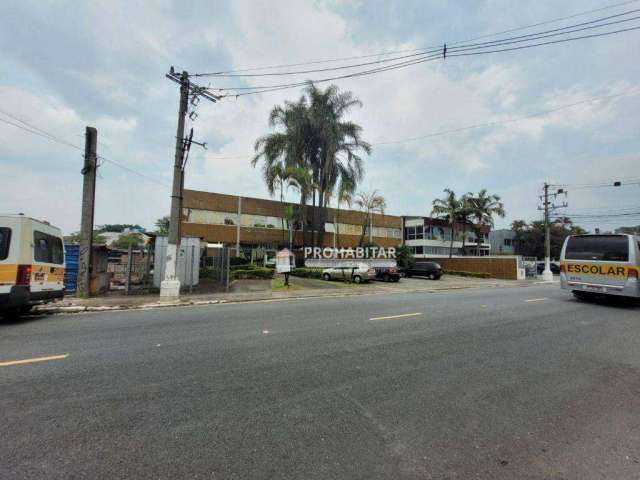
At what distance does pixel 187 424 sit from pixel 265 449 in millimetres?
897

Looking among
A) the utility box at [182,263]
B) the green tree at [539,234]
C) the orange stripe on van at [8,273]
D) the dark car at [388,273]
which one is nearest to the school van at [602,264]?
the dark car at [388,273]

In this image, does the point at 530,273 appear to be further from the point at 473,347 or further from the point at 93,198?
the point at 93,198

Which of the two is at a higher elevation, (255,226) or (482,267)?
(255,226)

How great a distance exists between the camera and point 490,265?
34.0m

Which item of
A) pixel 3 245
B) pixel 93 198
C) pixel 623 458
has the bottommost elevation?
pixel 623 458

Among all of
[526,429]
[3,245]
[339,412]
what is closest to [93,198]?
[3,245]

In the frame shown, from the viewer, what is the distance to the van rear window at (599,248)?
35.9ft

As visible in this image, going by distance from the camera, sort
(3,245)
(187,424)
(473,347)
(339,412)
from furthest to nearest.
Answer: (3,245)
(473,347)
(339,412)
(187,424)

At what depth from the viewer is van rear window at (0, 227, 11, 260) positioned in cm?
733

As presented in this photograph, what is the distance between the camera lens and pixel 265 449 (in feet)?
8.64

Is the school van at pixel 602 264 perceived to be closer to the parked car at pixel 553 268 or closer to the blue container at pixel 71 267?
the blue container at pixel 71 267

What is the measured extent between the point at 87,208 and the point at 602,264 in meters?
19.8

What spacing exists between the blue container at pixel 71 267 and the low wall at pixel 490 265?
115 ft

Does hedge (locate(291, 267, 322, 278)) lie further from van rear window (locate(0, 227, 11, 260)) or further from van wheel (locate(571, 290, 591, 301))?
van rear window (locate(0, 227, 11, 260))
